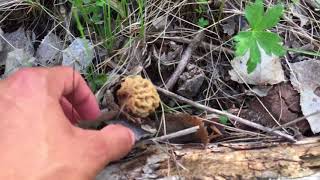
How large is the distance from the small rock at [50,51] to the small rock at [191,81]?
1.76ft

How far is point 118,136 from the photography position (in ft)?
6.09

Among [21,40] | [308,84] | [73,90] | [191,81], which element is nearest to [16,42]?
[21,40]

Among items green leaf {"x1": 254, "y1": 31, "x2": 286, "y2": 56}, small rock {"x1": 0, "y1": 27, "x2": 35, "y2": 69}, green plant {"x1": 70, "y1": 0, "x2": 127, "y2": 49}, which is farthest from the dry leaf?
small rock {"x1": 0, "y1": 27, "x2": 35, "y2": 69}

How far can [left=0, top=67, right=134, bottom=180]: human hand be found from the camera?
1679 mm

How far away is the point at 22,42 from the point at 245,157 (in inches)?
42.7

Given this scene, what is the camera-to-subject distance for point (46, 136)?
5.62 ft

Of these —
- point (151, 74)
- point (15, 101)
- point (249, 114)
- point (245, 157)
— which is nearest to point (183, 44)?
point (151, 74)

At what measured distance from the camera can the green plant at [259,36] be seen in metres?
2.01

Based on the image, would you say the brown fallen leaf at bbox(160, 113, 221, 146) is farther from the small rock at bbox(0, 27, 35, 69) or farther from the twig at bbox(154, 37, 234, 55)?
the small rock at bbox(0, 27, 35, 69)

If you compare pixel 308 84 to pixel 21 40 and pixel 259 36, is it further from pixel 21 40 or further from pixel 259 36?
pixel 21 40

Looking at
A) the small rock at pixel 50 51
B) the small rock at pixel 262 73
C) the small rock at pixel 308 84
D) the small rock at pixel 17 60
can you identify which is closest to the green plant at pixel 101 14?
the small rock at pixel 50 51

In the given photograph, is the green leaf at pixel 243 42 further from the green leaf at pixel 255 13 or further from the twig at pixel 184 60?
the twig at pixel 184 60

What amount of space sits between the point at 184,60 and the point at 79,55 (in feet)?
1.43

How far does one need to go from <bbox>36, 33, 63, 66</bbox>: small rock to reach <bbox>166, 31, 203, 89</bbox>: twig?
49 cm
